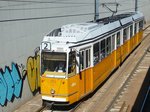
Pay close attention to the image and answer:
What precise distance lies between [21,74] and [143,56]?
567 inches

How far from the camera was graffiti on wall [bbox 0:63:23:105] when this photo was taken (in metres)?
15.4

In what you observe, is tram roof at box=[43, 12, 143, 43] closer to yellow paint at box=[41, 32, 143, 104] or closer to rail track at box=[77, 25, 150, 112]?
yellow paint at box=[41, 32, 143, 104]

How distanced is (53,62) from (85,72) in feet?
5.68

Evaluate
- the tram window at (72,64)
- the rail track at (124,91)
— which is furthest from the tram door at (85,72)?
the rail track at (124,91)

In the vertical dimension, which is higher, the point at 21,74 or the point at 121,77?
the point at 21,74

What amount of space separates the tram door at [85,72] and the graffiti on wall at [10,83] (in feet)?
9.26

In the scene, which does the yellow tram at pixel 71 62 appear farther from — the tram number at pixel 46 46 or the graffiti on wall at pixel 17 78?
the graffiti on wall at pixel 17 78

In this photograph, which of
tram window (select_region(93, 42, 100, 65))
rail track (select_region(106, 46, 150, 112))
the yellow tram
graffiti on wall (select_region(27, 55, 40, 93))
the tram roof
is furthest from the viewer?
graffiti on wall (select_region(27, 55, 40, 93))

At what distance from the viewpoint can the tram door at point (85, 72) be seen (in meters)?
16.3

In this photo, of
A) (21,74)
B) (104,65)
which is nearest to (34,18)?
(21,74)

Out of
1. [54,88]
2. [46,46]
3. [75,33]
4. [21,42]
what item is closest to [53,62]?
[46,46]

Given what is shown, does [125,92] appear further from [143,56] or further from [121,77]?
[143,56]

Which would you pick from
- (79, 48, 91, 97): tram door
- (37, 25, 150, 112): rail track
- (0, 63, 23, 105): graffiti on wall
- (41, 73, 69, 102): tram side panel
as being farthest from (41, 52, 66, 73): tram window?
(37, 25, 150, 112): rail track

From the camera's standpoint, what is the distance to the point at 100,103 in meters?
17.3
